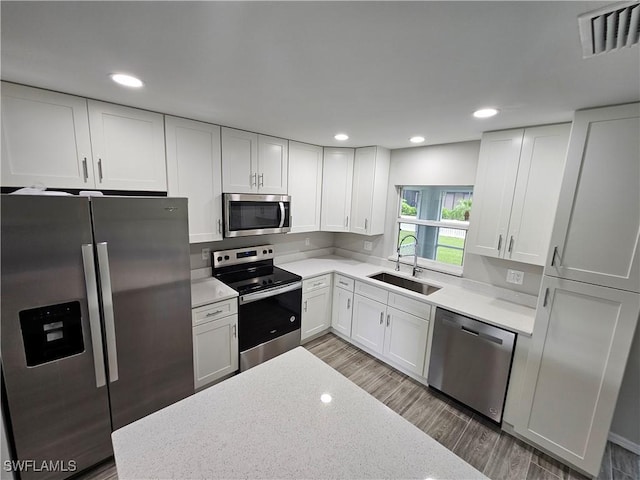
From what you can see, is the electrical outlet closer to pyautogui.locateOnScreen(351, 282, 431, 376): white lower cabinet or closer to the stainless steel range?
pyautogui.locateOnScreen(351, 282, 431, 376): white lower cabinet

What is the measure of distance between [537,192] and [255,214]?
7.99ft

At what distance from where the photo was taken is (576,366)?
167 centimetres

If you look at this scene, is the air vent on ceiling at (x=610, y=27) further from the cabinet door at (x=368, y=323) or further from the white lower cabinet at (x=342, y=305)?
the white lower cabinet at (x=342, y=305)

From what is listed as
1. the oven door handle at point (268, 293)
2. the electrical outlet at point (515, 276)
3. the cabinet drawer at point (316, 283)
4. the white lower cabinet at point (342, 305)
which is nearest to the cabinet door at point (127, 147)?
the oven door handle at point (268, 293)

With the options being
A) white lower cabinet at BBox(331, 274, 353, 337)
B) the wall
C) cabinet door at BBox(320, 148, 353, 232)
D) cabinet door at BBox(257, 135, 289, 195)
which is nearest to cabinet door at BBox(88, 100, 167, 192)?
the wall

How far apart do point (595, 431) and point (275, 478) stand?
2090mm

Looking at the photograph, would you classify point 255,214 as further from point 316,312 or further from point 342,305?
point 342,305

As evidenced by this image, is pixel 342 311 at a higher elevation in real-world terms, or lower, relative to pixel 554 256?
lower

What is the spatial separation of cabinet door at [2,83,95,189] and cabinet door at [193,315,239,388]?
1.36 meters

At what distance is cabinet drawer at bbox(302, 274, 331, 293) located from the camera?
2.90 meters

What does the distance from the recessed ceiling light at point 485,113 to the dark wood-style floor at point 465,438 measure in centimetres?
235

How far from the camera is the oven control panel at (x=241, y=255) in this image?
2.70 m

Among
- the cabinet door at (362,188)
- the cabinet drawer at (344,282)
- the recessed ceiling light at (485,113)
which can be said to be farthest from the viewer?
the cabinet door at (362,188)

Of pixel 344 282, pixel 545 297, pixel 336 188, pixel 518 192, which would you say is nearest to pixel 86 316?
pixel 344 282
